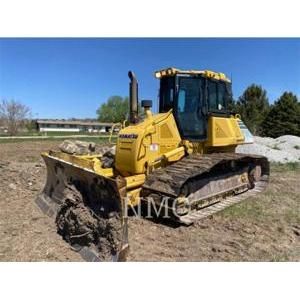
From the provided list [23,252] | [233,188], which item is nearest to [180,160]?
[233,188]

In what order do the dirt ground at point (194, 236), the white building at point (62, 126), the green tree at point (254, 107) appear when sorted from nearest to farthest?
1. the dirt ground at point (194, 236)
2. the green tree at point (254, 107)
3. the white building at point (62, 126)

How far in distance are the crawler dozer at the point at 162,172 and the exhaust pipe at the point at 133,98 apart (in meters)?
0.02

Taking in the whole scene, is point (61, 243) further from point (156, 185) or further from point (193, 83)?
point (193, 83)

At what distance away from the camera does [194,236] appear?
A: 4.84 m

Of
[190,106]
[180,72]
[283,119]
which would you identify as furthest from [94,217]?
[283,119]

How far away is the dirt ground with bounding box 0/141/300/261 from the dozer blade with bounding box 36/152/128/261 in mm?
170

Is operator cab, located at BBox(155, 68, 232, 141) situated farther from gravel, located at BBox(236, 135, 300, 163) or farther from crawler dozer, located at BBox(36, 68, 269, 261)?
gravel, located at BBox(236, 135, 300, 163)

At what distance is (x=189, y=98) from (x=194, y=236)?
99.7 inches

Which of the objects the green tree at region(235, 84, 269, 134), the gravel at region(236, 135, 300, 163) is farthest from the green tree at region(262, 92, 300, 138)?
the gravel at region(236, 135, 300, 163)

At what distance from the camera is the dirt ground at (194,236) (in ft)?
13.8

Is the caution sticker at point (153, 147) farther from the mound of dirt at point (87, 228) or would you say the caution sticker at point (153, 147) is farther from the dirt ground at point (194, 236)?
the mound of dirt at point (87, 228)

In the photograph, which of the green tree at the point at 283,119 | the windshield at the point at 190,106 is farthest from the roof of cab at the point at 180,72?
the green tree at the point at 283,119

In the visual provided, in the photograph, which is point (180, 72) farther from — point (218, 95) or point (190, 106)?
point (218, 95)

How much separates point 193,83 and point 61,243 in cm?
350
